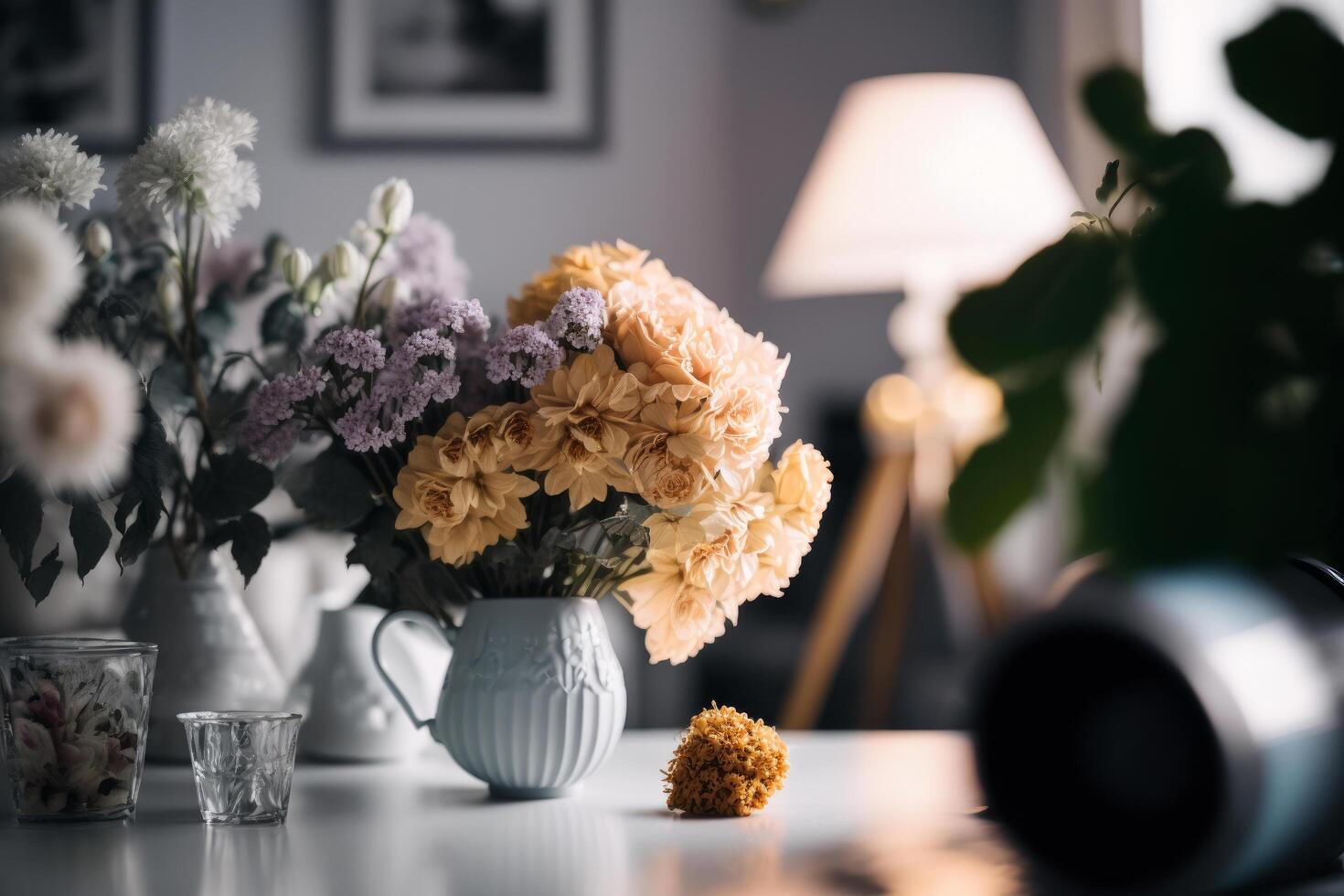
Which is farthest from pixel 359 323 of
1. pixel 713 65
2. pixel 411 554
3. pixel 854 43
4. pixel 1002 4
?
pixel 1002 4

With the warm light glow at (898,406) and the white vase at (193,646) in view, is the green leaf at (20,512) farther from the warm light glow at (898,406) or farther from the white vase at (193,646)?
the warm light glow at (898,406)

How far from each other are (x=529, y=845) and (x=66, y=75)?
2233mm

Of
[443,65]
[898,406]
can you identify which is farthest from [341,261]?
[443,65]

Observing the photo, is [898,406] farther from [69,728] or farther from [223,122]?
[69,728]

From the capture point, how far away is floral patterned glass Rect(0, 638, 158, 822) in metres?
0.74

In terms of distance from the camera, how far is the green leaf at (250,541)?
0.88m

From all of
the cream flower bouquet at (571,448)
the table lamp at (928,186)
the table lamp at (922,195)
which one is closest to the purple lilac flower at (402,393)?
the cream flower bouquet at (571,448)

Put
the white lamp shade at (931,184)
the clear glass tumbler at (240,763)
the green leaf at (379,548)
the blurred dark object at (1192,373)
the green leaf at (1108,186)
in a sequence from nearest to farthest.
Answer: the blurred dark object at (1192,373) → the green leaf at (1108,186) → the clear glass tumbler at (240,763) → the green leaf at (379,548) → the white lamp shade at (931,184)

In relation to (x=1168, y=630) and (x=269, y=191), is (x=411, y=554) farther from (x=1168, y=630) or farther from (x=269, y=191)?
(x=269, y=191)

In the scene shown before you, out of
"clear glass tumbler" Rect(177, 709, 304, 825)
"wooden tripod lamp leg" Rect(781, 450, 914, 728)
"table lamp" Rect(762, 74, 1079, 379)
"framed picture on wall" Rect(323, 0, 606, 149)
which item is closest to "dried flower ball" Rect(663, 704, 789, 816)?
"clear glass tumbler" Rect(177, 709, 304, 825)

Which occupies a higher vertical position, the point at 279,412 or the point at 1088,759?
the point at 279,412

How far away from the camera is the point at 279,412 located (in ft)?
2.58

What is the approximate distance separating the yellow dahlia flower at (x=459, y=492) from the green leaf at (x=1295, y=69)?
0.49 meters

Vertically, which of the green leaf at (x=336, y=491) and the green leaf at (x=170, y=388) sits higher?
the green leaf at (x=170, y=388)
